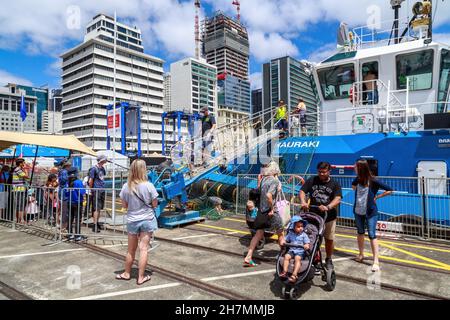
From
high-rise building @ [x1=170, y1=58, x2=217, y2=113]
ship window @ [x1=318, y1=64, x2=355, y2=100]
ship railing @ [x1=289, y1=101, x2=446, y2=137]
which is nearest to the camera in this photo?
ship railing @ [x1=289, y1=101, x2=446, y2=137]

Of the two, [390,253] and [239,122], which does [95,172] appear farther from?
[390,253]

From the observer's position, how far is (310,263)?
3.89m

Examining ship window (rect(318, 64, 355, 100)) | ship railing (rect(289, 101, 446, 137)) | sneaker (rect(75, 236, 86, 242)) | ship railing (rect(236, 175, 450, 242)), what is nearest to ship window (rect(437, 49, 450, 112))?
ship railing (rect(289, 101, 446, 137))

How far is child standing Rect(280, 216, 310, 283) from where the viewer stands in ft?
12.6

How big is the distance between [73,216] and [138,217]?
344cm

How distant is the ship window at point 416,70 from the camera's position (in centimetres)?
953

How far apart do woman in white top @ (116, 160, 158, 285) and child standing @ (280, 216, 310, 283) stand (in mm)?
2018

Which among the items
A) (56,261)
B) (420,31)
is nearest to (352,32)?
(420,31)

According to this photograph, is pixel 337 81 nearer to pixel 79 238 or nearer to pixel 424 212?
pixel 424 212

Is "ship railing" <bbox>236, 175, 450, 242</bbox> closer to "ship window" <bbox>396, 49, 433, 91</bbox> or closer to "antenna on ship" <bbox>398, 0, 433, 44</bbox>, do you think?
"ship window" <bbox>396, 49, 433, 91</bbox>

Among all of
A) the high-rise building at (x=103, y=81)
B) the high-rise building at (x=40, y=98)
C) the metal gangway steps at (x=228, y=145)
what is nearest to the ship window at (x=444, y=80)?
the metal gangway steps at (x=228, y=145)

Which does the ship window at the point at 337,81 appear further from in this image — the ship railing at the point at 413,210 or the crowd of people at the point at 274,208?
the crowd of people at the point at 274,208
